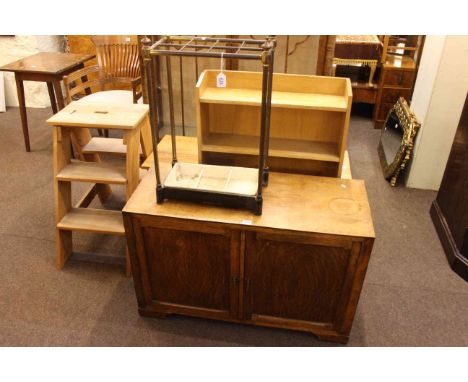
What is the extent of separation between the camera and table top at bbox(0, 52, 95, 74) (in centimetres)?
310

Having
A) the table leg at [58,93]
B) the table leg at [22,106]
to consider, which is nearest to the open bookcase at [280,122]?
the table leg at [58,93]

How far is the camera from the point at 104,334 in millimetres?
1866

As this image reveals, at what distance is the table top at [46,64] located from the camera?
3.10 metres

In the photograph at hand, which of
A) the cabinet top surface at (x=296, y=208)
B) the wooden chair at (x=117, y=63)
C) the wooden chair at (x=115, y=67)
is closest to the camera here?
the cabinet top surface at (x=296, y=208)

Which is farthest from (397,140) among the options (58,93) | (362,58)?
(58,93)

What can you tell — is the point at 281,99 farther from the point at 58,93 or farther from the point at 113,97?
the point at 58,93

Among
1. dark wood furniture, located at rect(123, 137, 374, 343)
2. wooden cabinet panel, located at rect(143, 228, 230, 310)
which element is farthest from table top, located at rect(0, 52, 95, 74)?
wooden cabinet panel, located at rect(143, 228, 230, 310)

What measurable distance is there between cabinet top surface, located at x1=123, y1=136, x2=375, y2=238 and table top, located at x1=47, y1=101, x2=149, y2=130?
1.00 ft

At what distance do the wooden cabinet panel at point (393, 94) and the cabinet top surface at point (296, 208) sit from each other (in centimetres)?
235

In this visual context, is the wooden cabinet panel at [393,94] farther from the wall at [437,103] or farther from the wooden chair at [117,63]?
the wooden chair at [117,63]

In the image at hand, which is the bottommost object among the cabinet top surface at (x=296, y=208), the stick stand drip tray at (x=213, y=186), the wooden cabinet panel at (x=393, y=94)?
the wooden cabinet panel at (x=393, y=94)

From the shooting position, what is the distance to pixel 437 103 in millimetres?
2711
